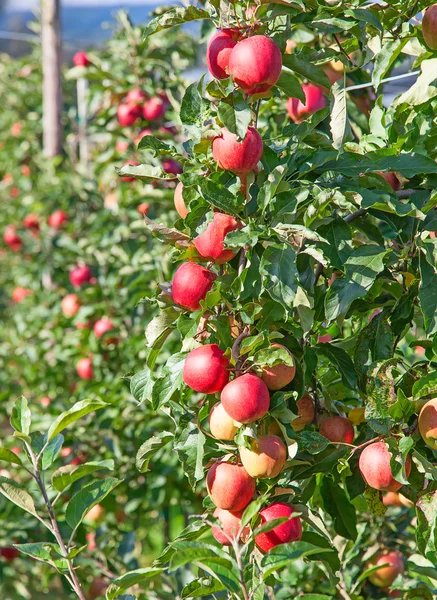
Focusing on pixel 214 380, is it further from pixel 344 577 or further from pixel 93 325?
pixel 93 325

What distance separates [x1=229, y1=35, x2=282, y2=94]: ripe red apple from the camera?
1.01 metres

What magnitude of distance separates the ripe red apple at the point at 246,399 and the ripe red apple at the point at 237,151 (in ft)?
A: 0.96

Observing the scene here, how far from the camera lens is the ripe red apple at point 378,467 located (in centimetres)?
103

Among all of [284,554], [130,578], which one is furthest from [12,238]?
[284,554]

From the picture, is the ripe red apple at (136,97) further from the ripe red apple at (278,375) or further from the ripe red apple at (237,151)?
the ripe red apple at (278,375)

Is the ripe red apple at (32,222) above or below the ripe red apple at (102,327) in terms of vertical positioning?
below

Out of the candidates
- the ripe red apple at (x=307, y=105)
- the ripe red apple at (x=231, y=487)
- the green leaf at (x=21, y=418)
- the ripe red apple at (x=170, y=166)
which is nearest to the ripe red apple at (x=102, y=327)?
the ripe red apple at (x=170, y=166)

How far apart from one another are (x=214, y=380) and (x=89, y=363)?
182 centimetres

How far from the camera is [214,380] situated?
1013 mm

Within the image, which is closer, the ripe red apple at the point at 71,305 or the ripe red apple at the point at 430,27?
the ripe red apple at the point at 430,27

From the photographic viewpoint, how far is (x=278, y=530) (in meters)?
1.02

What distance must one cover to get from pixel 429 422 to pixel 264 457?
0.23 m

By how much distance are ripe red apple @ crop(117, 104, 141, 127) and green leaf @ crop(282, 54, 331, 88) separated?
1.65 metres

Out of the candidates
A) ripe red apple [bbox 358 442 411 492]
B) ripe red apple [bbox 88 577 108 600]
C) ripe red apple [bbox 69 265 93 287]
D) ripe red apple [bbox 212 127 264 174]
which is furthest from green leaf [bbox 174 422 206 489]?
ripe red apple [bbox 69 265 93 287]
